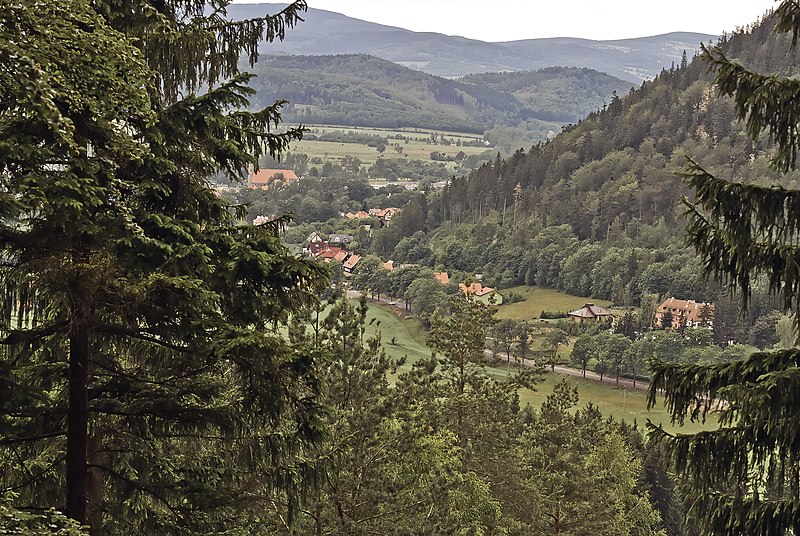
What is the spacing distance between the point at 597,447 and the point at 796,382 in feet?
60.9

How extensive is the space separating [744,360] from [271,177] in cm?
17069

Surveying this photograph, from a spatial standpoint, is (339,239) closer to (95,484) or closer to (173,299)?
(95,484)

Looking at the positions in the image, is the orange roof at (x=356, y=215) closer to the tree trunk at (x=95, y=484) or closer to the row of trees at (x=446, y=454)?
the row of trees at (x=446, y=454)

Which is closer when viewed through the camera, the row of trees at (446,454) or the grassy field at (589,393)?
the row of trees at (446,454)

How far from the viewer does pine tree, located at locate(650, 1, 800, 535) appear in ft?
20.7

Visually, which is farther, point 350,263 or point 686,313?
point 350,263

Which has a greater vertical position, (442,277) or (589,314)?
(589,314)

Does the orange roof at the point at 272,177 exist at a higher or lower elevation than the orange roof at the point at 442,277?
higher

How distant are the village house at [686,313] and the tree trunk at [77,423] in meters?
77.2

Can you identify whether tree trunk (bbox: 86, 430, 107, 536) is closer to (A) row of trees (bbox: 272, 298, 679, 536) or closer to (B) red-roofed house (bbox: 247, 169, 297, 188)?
(A) row of trees (bbox: 272, 298, 679, 536)

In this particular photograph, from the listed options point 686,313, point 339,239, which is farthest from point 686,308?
point 339,239

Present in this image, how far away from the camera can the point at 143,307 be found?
6.01 metres

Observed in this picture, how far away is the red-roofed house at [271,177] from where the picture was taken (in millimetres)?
168150

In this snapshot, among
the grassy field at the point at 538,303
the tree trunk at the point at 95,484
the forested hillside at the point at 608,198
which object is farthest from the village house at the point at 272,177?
the tree trunk at the point at 95,484
